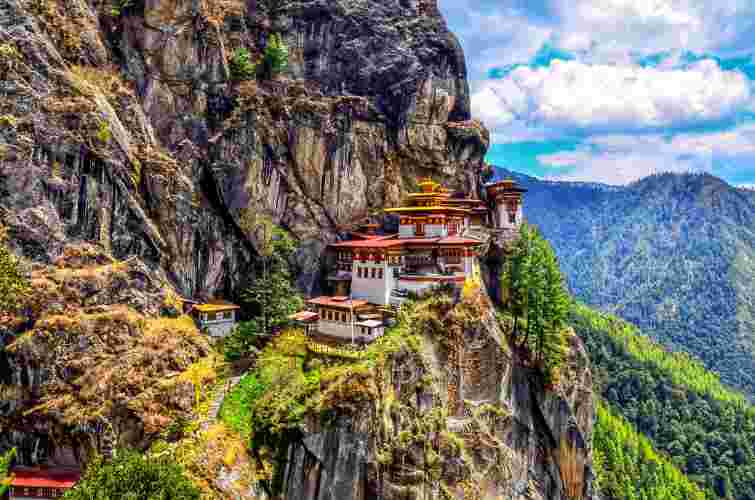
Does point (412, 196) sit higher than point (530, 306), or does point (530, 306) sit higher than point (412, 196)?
point (412, 196)

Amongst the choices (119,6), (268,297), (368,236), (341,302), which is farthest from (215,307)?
(119,6)

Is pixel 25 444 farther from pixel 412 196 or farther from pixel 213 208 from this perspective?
pixel 412 196

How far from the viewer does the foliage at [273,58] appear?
59156 mm

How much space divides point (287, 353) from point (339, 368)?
25.1 feet

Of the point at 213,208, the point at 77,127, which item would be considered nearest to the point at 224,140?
the point at 213,208

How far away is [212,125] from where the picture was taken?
5391 centimetres

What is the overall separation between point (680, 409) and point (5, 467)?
519 ft

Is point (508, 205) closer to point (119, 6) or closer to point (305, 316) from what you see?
point (305, 316)

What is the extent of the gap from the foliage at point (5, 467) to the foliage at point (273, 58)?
151ft

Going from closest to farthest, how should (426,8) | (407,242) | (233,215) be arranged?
(407,242) < (233,215) < (426,8)

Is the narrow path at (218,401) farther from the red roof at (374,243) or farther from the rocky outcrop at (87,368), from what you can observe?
the red roof at (374,243)

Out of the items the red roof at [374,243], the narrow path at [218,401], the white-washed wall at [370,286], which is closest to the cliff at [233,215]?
the narrow path at [218,401]

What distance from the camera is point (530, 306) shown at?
51469 mm

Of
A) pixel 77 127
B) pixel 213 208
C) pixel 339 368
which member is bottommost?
pixel 339 368
